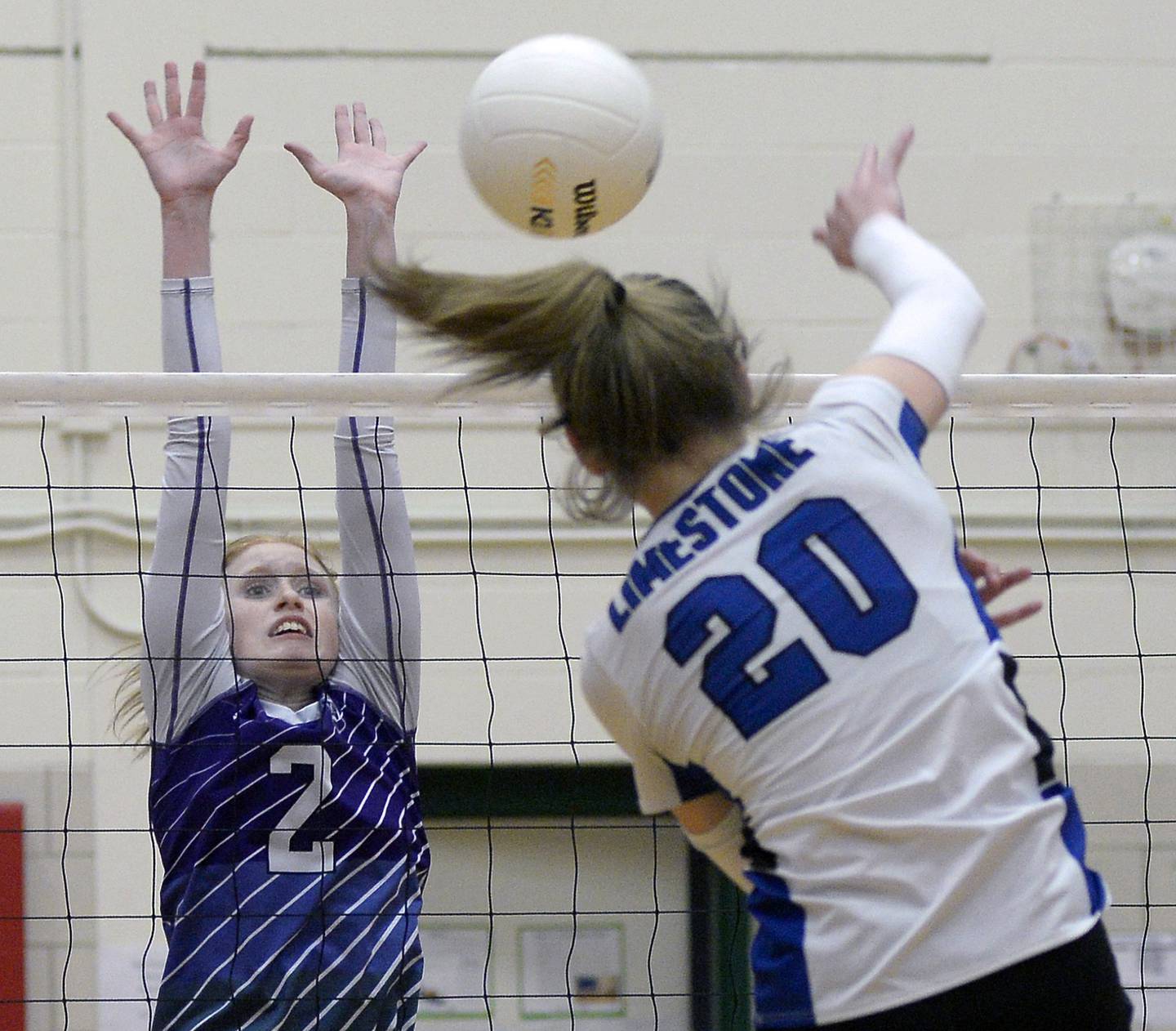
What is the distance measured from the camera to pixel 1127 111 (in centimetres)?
483

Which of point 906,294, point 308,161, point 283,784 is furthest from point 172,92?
point 906,294

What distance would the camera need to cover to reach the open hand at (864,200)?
5.36 feet

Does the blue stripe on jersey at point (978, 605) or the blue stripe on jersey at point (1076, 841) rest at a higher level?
the blue stripe on jersey at point (978, 605)

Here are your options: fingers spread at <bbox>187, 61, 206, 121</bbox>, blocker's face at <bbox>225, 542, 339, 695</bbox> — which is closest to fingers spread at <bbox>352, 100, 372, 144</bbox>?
fingers spread at <bbox>187, 61, 206, 121</bbox>

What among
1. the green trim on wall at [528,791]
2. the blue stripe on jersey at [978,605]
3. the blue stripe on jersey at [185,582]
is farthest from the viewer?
the green trim on wall at [528,791]

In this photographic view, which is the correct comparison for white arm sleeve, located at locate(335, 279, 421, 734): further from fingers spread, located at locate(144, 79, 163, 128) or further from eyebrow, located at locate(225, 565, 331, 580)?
fingers spread, located at locate(144, 79, 163, 128)

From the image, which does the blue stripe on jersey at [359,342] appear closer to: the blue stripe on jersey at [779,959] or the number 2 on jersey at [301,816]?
the number 2 on jersey at [301,816]

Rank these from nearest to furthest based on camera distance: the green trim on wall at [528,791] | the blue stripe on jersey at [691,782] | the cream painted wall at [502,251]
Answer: the blue stripe on jersey at [691,782]
the cream painted wall at [502,251]
the green trim on wall at [528,791]

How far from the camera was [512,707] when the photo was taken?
463 centimetres

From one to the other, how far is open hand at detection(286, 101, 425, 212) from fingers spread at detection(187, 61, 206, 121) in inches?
5.8

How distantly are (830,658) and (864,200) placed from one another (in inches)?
19.9

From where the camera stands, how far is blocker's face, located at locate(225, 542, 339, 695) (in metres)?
2.57

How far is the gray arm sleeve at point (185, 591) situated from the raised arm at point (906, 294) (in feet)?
3.97

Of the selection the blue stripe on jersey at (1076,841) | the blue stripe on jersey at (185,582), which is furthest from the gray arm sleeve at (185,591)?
the blue stripe on jersey at (1076,841)
